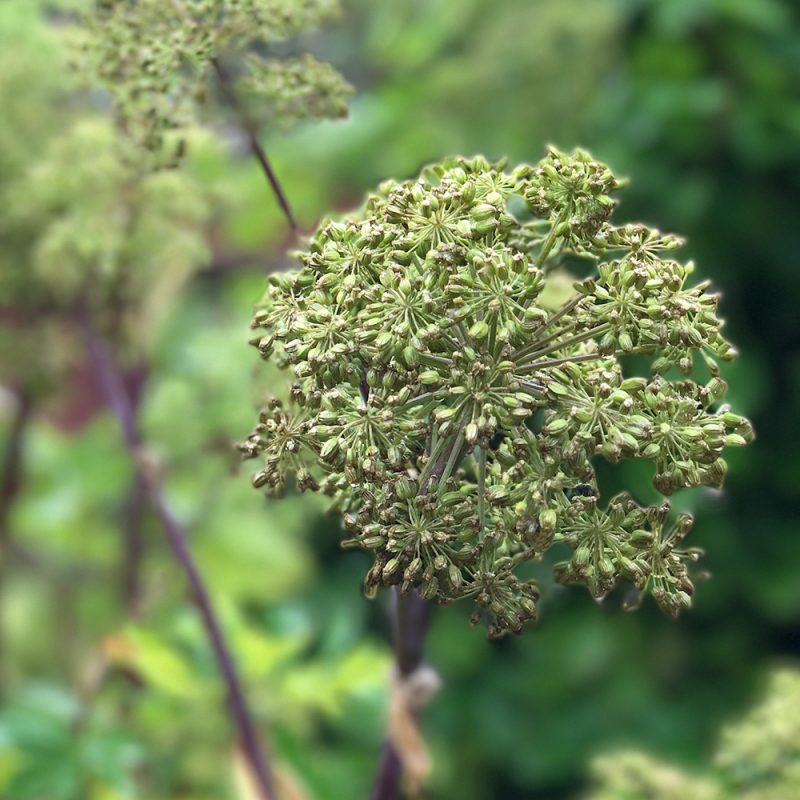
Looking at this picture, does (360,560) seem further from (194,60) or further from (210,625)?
(194,60)

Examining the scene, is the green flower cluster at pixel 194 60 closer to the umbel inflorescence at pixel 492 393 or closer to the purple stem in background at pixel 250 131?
the purple stem in background at pixel 250 131

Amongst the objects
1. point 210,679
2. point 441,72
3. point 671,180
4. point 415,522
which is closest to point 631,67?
point 671,180

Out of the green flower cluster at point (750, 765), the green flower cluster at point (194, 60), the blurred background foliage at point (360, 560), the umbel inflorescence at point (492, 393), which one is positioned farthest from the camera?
the blurred background foliage at point (360, 560)

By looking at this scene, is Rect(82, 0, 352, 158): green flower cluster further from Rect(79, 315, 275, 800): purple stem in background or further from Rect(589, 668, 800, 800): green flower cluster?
Rect(589, 668, 800, 800): green flower cluster

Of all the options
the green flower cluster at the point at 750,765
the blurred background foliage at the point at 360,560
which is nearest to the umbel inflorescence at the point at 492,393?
the green flower cluster at the point at 750,765

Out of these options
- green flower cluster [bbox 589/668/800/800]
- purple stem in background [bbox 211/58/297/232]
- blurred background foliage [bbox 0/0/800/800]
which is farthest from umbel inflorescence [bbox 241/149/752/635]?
blurred background foliage [bbox 0/0/800/800]

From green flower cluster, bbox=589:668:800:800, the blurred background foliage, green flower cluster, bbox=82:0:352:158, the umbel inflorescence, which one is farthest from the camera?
the blurred background foliage

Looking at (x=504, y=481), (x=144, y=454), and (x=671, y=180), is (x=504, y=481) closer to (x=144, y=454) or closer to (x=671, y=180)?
(x=144, y=454)

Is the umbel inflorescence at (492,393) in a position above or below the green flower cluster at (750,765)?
above

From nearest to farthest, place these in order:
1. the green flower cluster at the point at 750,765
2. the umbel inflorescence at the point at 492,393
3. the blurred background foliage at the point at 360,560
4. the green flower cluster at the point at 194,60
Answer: the umbel inflorescence at the point at 492,393
the green flower cluster at the point at 194,60
the green flower cluster at the point at 750,765
the blurred background foliage at the point at 360,560
